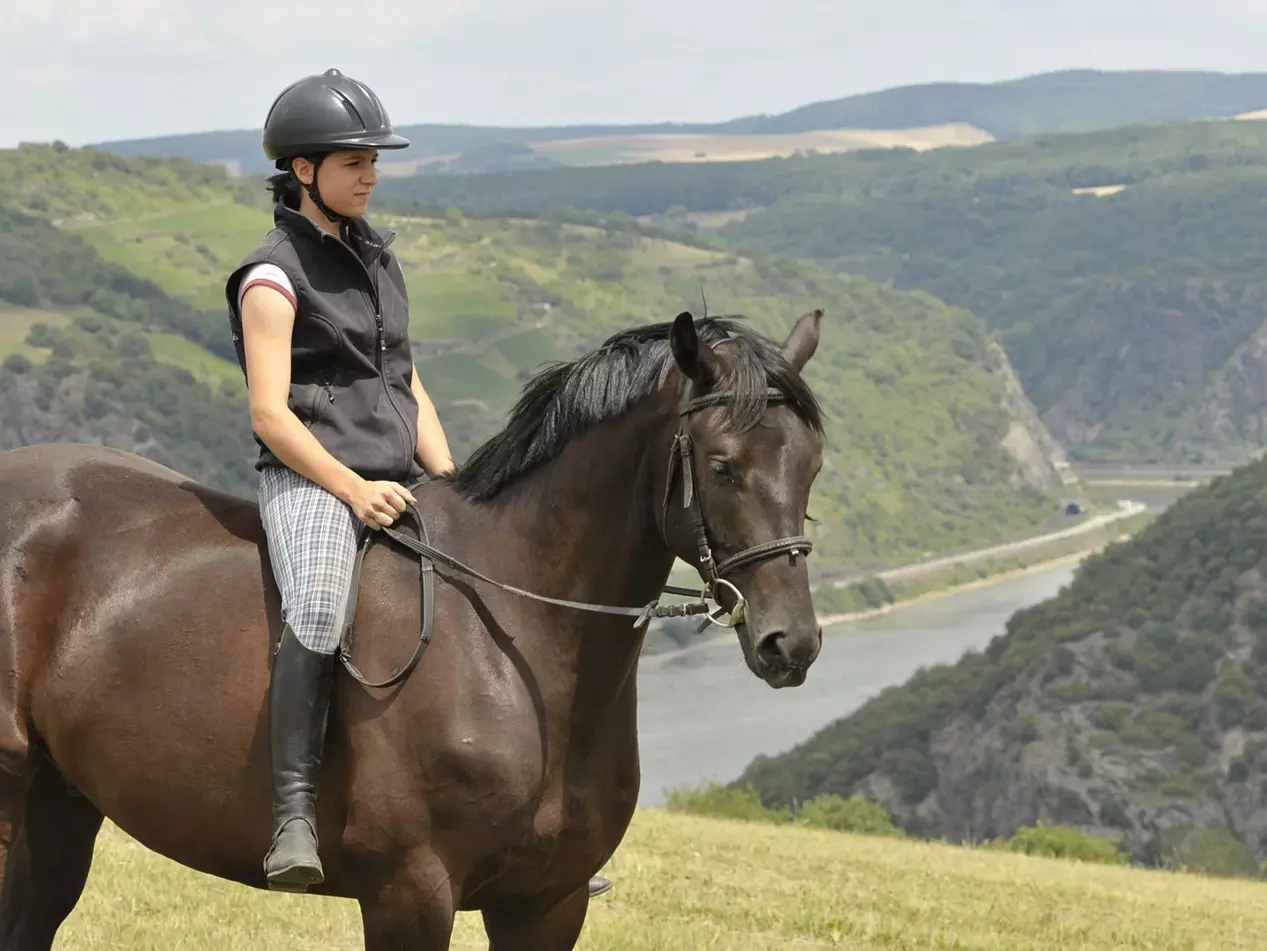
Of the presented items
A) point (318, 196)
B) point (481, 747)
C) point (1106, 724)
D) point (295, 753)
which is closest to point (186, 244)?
point (1106, 724)

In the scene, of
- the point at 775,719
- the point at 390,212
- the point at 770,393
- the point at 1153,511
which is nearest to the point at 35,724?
the point at 770,393

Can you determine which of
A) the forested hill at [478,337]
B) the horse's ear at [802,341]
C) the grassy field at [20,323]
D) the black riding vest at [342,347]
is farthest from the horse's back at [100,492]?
the grassy field at [20,323]

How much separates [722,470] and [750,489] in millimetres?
86

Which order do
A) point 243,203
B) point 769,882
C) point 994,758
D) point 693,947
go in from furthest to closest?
point 243,203, point 994,758, point 769,882, point 693,947

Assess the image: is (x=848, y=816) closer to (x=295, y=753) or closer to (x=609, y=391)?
(x=609, y=391)

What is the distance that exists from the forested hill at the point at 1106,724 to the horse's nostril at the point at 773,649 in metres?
41.4

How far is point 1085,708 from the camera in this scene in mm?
61031

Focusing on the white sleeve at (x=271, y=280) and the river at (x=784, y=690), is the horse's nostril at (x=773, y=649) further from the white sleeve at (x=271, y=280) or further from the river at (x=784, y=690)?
the river at (x=784, y=690)

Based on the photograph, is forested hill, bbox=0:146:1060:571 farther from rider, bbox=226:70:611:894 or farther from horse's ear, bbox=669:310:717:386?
horse's ear, bbox=669:310:717:386

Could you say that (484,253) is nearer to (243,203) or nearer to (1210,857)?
(243,203)

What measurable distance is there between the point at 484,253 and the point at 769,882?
540 feet

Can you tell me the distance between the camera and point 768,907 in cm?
923

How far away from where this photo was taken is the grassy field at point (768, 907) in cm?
741

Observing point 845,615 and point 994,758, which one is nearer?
point 994,758
